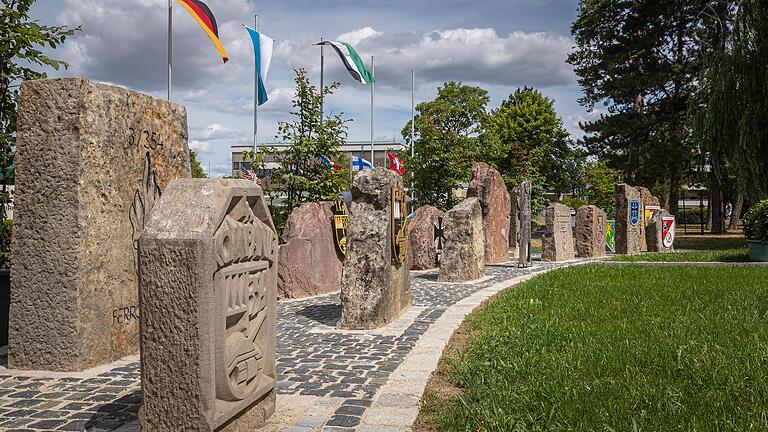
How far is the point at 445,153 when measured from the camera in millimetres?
28156

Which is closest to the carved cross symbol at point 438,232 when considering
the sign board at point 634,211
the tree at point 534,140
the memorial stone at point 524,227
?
the memorial stone at point 524,227

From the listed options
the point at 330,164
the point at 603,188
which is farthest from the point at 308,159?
the point at 603,188

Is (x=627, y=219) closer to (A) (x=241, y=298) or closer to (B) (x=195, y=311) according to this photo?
(A) (x=241, y=298)

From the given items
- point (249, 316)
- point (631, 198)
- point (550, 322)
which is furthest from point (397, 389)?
point (631, 198)

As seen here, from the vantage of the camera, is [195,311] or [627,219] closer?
[195,311]

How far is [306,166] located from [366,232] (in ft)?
20.5

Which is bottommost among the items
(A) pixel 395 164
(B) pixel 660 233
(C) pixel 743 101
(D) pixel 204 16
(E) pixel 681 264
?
(E) pixel 681 264

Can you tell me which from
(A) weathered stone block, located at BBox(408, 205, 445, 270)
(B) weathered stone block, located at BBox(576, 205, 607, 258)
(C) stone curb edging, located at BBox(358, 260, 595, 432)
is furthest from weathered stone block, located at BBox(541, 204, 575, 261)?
(C) stone curb edging, located at BBox(358, 260, 595, 432)

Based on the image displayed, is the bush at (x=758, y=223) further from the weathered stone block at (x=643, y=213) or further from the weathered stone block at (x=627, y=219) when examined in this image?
the weathered stone block at (x=643, y=213)

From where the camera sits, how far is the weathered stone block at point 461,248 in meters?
12.2

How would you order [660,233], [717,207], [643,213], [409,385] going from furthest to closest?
[717,207], [643,213], [660,233], [409,385]

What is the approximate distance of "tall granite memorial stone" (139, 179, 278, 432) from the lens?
11.0 feet

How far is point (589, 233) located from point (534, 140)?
20174 millimetres

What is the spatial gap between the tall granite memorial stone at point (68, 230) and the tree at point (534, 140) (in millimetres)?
29776
